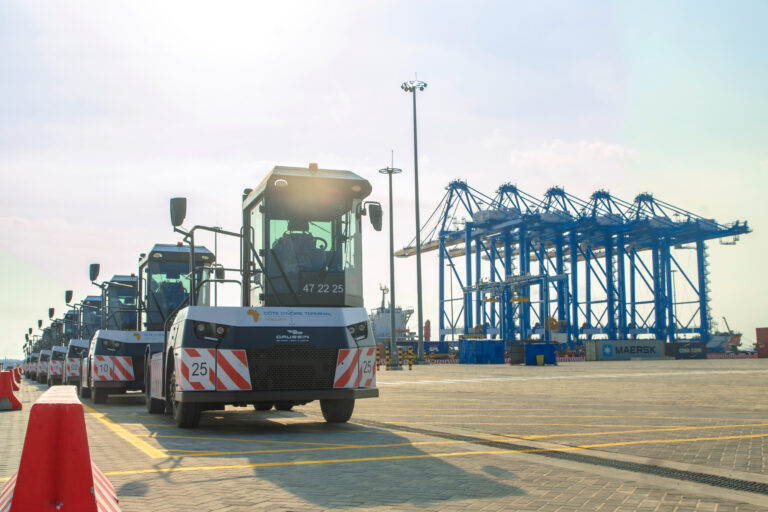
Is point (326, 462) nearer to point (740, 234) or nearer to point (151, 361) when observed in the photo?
point (151, 361)

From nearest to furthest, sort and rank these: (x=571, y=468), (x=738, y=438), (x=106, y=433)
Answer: (x=571, y=468)
(x=738, y=438)
(x=106, y=433)

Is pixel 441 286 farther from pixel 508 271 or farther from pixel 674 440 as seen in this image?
pixel 674 440

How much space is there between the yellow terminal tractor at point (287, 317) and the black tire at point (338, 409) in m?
0.02

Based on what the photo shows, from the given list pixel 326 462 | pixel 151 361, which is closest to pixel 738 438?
pixel 326 462

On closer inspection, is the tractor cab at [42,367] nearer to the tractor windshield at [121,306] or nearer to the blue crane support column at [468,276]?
the tractor windshield at [121,306]

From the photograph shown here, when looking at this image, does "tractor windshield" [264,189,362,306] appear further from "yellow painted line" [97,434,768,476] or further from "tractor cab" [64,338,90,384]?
"tractor cab" [64,338,90,384]

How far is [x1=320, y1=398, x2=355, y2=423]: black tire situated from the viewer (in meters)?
9.98

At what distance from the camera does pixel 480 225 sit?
248ft

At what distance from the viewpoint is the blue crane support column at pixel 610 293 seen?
8088 centimetres

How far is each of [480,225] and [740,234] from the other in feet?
86.9

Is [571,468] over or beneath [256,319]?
beneath

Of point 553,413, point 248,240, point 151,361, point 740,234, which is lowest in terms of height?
point 553,413

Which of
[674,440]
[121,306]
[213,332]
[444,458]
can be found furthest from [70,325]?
[674,440]

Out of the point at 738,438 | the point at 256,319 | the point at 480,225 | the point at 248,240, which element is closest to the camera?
the point at 738,438
